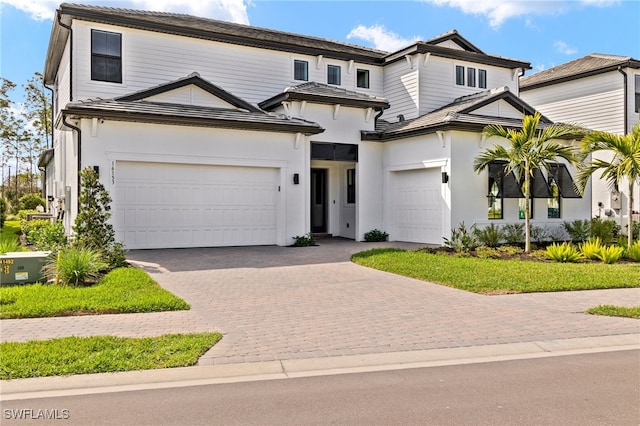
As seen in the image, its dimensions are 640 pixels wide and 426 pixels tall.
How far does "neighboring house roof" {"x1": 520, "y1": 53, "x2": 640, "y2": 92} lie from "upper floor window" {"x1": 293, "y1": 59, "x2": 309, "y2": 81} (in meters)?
13.3

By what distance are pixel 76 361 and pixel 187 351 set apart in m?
1.15

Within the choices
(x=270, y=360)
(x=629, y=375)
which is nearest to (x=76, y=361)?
(x=270, y=360)

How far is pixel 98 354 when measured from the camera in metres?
5.71

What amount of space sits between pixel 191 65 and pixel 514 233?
40.9ft

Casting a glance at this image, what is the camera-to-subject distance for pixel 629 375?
5387 millimetres

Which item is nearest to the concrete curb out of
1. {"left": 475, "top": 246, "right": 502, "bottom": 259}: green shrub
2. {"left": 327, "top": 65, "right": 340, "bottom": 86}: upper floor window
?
{"left": 475, "top": 246, "right": 502, "bottom": 259}: green shrub

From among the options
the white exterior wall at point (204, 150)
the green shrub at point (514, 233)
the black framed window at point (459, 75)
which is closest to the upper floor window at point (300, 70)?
the white exterior wall at point (204, 150)

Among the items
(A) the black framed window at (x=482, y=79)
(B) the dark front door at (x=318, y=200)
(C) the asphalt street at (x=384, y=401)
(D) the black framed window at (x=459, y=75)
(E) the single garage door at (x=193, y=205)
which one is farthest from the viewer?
(A) the black framed window at (x=482, y=79)

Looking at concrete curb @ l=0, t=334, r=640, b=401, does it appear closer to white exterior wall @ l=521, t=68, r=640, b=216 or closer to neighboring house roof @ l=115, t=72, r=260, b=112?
neighboring house roof @ l=115, t=72, r=260, b=112

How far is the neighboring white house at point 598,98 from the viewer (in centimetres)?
2322

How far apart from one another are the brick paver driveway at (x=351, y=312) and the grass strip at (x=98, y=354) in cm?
38

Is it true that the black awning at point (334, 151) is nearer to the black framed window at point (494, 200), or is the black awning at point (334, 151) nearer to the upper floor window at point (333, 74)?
the upper floor window at point (333, 74)

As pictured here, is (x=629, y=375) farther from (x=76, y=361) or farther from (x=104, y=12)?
(x=104, y=12)

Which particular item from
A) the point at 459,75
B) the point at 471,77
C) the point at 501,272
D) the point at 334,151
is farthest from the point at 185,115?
the point at 471,77
